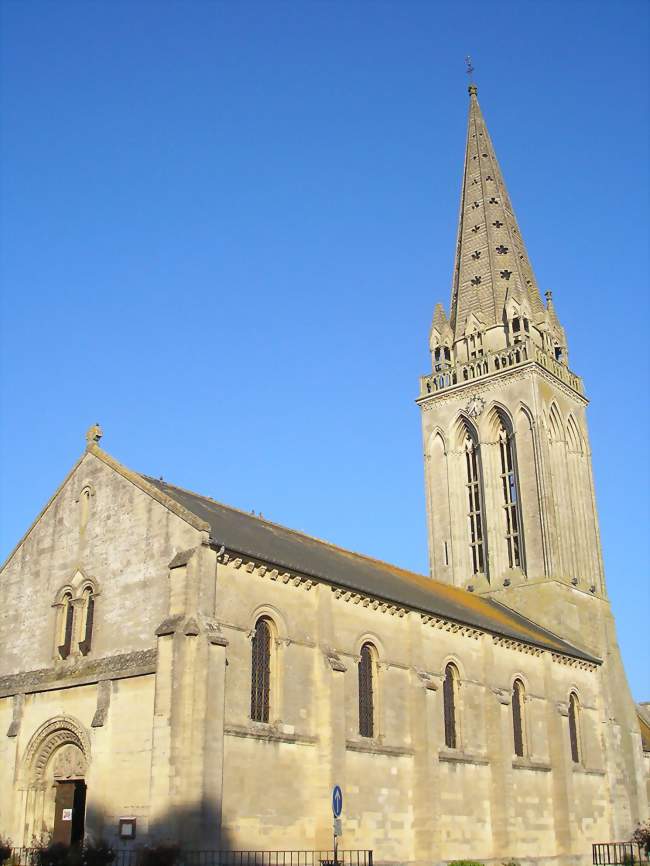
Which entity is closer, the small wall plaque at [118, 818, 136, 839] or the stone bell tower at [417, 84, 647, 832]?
the small wall plaque at [118, 818, 136, 839]

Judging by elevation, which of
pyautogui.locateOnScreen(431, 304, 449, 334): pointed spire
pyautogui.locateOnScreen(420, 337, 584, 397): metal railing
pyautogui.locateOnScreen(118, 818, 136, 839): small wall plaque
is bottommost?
pyautogui.locateOnScreen(118, 818, 136, 839): small wall plaque

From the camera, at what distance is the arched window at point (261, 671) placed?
25594 mm

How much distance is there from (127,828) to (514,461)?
105ft

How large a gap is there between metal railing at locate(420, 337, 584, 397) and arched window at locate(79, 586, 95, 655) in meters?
30.3

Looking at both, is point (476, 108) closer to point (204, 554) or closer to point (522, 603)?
point (522, 603)

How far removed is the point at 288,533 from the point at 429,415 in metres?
21.8

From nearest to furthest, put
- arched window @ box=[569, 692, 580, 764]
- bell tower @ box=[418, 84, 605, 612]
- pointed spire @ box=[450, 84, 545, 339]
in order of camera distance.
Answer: arched window @ box=[569, 692, 580, 764]
bell tower @ box=[418, 84, 605, 612]
pointed spire @ box=[450, 84, 545, 339]

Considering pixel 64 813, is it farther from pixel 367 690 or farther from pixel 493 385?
pixel 493 385

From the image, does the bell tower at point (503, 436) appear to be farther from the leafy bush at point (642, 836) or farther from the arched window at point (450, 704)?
the arched window at point (450, 704)

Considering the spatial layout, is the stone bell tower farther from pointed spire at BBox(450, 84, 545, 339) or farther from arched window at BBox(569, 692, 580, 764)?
arched window at BBox(569, 692, 580, 764)

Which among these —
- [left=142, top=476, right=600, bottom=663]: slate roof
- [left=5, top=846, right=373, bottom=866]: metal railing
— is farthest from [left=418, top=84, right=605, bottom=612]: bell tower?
[left=5, top=846, right=373, bottom=866]: metal railing

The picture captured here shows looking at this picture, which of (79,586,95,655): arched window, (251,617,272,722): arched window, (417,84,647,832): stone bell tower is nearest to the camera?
(251,617,272,722): arched window

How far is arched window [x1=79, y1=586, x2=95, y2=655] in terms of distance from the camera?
88.7ft

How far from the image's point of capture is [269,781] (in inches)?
975
